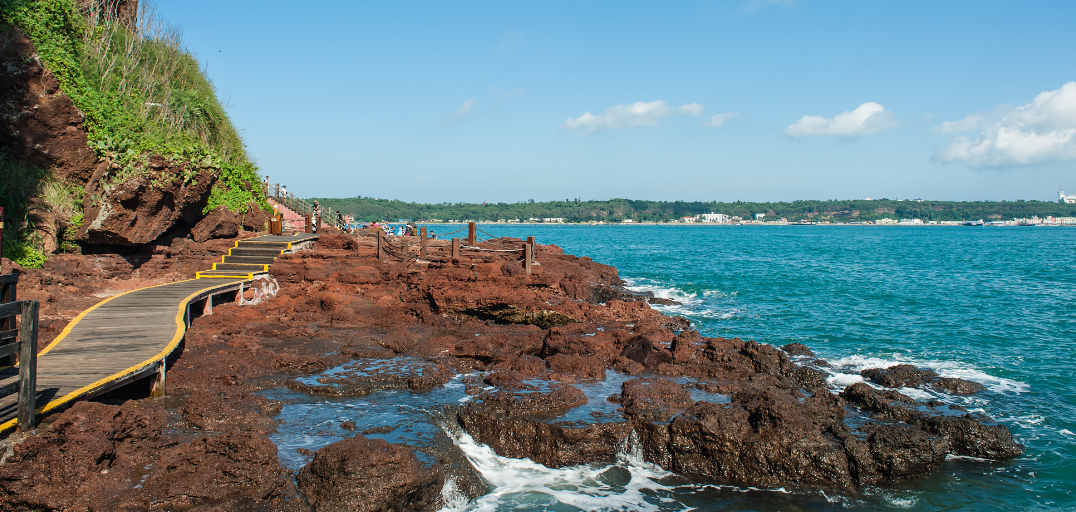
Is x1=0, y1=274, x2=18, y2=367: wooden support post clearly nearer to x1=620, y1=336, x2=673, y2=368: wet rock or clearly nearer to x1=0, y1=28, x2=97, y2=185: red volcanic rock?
x1=620, y1=336, x2=673, y2=368: wet rock

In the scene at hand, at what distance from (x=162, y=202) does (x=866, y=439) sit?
1696cm

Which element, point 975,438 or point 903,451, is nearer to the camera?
point 903,451

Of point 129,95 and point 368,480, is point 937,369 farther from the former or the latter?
point 129,95

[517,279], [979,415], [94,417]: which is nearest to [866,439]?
[979,415]

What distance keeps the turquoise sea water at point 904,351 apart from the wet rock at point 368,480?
568 millimetres

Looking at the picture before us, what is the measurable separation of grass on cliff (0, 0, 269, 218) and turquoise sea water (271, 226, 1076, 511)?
1261 cm

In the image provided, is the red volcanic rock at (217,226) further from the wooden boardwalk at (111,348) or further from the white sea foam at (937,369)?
the white sea foam at (937,369)

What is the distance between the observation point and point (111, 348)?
9141 millimetres

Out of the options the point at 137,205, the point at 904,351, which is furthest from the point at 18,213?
the point at 904,351

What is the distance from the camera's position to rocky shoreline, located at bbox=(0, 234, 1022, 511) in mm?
6191

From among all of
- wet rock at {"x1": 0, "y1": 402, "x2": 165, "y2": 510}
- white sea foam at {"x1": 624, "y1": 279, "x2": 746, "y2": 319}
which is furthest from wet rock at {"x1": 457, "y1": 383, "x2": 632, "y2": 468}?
white sea foam at {"x1": 624, "y1": 279, "x2": 746, "y2": 319}

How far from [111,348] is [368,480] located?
5551 millimetres

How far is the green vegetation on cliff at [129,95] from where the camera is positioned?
606 inches

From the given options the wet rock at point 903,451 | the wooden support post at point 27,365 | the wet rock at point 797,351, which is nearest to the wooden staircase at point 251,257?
the wooden support post at point 27,365
